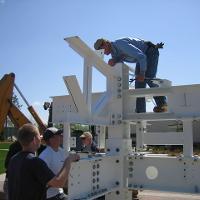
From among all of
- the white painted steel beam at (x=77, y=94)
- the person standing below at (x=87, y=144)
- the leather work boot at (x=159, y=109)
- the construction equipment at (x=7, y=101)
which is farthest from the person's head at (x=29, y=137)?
the construction equipment at (x=7, y=101)

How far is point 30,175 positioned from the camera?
343 cm

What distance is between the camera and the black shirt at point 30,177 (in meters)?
3.41

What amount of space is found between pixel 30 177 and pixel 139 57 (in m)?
2.91

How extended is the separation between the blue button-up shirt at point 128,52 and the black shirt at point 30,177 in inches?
107

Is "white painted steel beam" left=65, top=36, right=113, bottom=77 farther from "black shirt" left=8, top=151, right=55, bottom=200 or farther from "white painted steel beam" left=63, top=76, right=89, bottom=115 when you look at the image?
"black shirt" left=8, top=151, right=55, bottom=200

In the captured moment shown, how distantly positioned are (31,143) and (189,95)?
2413 millimetres

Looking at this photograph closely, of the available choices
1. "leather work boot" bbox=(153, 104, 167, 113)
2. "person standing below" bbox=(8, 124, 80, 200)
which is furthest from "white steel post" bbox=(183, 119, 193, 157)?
"person standing below" bbox=(8, 124, 80, 200)

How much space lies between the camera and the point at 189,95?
509 cm

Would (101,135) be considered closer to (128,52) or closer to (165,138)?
(165,138)

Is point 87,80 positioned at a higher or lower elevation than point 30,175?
higher

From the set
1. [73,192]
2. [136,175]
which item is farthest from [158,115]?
[73,192]

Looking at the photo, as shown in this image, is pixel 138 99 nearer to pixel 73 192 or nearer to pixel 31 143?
pixel 73 192

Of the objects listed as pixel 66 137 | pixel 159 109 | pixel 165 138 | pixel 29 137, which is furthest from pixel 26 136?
pixel 159 109

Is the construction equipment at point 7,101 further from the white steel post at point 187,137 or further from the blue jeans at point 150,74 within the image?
the white steel post at point 187,137
